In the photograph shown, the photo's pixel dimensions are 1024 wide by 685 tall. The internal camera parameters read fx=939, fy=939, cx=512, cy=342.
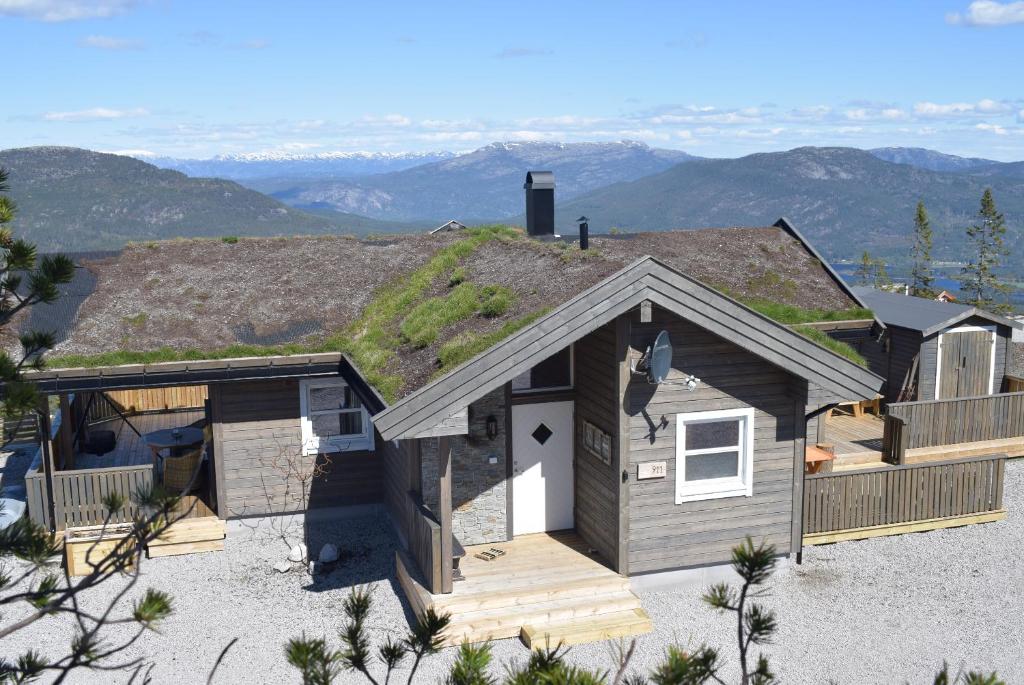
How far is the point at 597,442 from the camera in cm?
1277

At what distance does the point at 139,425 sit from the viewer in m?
21.3

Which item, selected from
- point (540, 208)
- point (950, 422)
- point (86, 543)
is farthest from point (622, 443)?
point (950, 422)

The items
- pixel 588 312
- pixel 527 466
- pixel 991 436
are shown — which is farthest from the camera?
pixel 991 436

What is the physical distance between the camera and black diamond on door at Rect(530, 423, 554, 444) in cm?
1346

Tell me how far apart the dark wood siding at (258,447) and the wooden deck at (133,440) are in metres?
3.02

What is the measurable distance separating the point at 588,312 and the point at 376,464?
6097 millimetres

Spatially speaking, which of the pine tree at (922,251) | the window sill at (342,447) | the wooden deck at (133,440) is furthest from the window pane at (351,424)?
the pine tree at (922,251)

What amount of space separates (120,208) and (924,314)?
179m

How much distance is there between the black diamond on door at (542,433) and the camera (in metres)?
13.5

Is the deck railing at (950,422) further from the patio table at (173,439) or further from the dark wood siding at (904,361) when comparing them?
the patio table at (173,439)

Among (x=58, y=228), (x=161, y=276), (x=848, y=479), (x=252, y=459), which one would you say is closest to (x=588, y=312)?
(x=848, y=479)

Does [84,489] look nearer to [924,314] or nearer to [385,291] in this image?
[385,291]

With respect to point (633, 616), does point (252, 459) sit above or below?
above

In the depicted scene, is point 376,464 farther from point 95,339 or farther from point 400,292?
point 95,339
